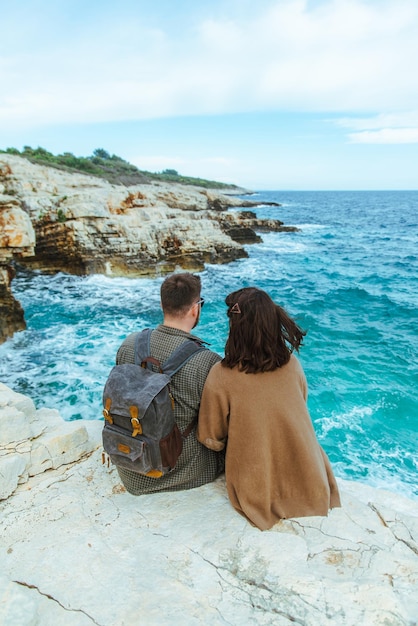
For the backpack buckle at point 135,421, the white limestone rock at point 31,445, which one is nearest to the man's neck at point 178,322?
the backpack buckle at point 135,421

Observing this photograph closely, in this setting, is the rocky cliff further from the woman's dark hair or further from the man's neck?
the woman's dark hair

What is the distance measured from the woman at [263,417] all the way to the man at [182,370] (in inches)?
6.1

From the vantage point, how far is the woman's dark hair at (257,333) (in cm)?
245

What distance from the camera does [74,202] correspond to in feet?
57.3

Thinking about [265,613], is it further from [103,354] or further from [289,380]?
[103,354]

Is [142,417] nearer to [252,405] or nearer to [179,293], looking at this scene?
[252,405]

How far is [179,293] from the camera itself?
284 centimetres

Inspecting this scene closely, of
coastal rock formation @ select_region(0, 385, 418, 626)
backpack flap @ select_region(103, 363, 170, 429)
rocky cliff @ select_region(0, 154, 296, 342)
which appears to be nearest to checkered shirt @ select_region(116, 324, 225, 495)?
coastal rock formation @ select_region(0, 385, 418, 626)

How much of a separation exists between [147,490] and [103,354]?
24.6 ft

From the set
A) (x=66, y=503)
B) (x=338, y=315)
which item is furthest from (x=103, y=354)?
(x=338, y=315)

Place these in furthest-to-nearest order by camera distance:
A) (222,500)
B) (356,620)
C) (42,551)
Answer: (222,500)
(42,551)
(356,620)

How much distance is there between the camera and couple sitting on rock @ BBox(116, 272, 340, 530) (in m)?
2.50

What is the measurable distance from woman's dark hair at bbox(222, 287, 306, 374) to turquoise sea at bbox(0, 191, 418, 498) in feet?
14.5

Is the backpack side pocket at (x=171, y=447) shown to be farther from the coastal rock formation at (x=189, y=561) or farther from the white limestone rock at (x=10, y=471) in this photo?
the white limestone rock at (x=10, y=471)
